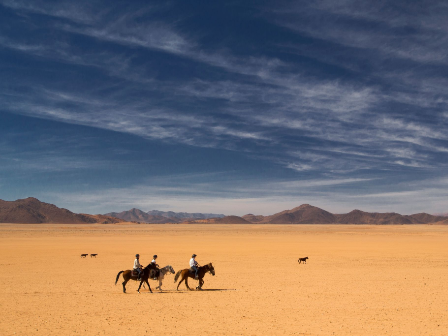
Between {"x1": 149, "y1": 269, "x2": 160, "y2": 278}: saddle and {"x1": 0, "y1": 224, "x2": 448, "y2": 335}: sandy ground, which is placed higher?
{"x1": 149, "y1": 269, "x2": 160, "y2": 278}: saddle

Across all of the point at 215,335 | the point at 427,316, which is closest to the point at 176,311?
the point at 215,335

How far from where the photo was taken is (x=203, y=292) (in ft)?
56.1

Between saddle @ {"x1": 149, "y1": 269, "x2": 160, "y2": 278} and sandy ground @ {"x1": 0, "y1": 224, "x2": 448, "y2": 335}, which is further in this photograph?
saddle @ {"x1": 149, "y1": 269, "x2": 160, "y2": 278}

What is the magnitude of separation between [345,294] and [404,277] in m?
7.02

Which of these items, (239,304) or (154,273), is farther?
(154,273)

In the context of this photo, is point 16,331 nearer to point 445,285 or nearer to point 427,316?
point 427,316

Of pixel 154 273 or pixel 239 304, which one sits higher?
pixel 154 273

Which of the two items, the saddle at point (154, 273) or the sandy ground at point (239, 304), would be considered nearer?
the sandy ground at point (239, 304)

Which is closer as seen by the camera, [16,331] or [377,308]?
[16,331]

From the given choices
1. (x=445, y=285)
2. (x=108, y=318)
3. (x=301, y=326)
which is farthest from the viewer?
(x=445, y=285)

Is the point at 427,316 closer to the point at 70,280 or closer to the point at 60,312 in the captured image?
the point at 60,312

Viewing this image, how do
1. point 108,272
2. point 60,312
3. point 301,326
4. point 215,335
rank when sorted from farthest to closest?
point 108,272
point 60,312
point 301,326
point 215,335

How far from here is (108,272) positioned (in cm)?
2397

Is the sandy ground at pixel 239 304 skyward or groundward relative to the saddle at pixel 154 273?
groundward
